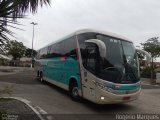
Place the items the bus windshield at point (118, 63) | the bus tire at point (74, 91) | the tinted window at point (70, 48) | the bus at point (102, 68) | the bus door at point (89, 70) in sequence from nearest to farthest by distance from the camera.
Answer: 1. the bus at point (102, 68)
2. the bus windshield at point (118, 63)
3. the bus door at point (89, 70)
4. the bus tire at point (74, 91)
5. the tinted window at point (70, 48)

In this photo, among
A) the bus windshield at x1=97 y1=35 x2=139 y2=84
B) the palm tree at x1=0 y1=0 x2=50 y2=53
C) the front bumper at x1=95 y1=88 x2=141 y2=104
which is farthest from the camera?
the bus windshield at x1=97 y1=35 x2=139 y2=84

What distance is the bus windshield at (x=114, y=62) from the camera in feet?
32.1

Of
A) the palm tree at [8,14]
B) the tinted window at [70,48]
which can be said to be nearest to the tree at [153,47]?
the tinted window at [70,48]

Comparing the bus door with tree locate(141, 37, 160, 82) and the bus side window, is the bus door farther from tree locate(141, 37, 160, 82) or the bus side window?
tree locate(141, 37, 160, 82)

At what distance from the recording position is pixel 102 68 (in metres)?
9.80

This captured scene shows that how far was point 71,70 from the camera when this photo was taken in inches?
488

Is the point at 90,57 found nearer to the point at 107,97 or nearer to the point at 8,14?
the point at 107,97

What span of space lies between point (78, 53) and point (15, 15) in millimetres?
7417

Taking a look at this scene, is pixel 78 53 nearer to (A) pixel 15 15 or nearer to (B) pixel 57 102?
(B) pixel 57 102

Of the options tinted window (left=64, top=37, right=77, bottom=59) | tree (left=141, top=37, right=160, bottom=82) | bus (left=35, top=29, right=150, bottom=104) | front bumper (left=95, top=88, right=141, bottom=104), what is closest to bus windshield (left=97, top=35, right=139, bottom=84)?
bus (left=35, top=29, right=150, bottom=104)

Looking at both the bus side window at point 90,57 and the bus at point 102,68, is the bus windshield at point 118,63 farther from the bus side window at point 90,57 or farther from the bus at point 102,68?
the bus side window at point 90,57

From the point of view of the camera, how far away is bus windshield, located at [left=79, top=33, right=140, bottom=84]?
9797 millimetres

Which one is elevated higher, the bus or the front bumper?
the bus

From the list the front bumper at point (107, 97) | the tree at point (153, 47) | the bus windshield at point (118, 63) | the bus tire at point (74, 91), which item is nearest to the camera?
the front bumper at point (107, 97)
